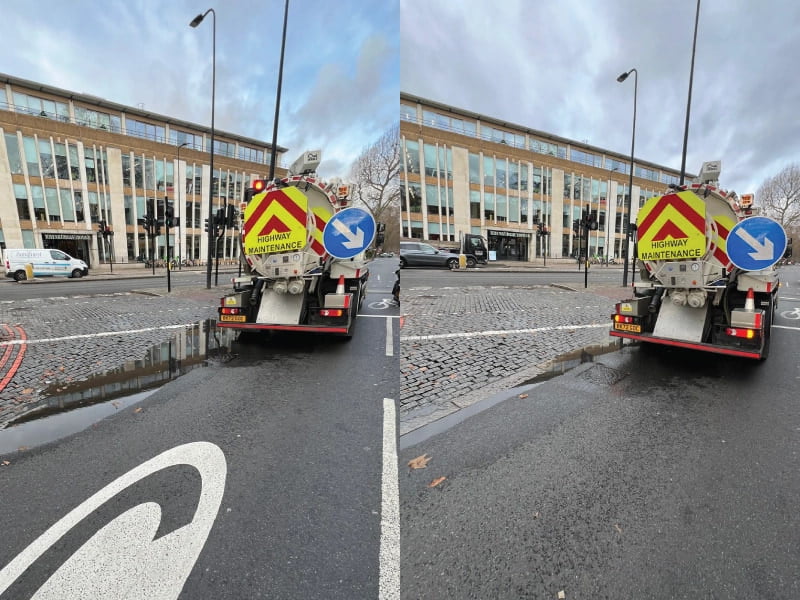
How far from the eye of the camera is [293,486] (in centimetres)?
280

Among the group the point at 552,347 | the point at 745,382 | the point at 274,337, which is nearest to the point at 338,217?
the point at 274,337

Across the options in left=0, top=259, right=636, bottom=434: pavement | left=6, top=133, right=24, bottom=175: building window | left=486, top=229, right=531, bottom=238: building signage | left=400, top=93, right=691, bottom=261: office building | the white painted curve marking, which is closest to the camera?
the white painted curve marking

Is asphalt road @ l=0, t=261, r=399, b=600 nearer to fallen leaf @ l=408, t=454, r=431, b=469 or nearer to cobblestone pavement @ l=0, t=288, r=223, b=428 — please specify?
fallen leaf @ l=408, t=454, r=431, b=469

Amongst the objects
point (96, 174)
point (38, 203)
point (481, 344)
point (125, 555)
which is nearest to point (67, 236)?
point (38, 203)

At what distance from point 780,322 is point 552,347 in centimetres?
575

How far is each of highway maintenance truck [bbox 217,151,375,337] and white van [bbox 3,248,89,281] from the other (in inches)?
950

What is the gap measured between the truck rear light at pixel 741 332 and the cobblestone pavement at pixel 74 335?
747 centimetres

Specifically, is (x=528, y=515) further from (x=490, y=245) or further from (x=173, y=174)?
(x=173, y=174)

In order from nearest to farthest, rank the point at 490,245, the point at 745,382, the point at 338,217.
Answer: the point at 745,382 < the point at 338,217 < the point at 490,245

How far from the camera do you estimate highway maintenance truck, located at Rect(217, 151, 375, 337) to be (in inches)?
263

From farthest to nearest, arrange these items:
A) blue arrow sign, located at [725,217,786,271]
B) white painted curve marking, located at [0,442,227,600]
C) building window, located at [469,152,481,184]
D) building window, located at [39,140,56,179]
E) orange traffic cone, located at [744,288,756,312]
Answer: building window, located at [469,152,481,184]
building window, located at [39,140,56,179]
orange traffic cone, located at [744,288,756,312]
blue arrow sign, located at [725,217,786,271]
white painted curve marking, located at [0,442,227,600]

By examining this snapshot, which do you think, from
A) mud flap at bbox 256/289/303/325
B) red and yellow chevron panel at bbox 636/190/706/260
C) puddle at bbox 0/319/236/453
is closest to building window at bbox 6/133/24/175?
puddle at bbox 0/319/236/453

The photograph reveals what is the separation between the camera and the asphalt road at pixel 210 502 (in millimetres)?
2004

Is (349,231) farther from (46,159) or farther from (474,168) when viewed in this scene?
(46,159)
